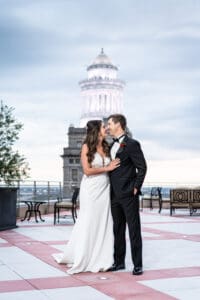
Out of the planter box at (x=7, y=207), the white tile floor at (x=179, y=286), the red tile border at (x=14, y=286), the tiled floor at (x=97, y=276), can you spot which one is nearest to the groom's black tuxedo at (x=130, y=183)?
the tiled floor at (x=97, y=276)

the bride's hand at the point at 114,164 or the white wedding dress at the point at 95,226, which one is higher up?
the bride's hand at the point at 114,164

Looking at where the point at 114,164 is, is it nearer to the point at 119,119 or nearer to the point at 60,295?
the point at 119,119

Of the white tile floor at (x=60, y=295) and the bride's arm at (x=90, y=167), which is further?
the bride's arm at (x=90, y=167)

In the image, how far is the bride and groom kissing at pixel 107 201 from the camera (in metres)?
6.80

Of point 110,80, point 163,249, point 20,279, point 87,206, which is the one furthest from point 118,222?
point 110,80

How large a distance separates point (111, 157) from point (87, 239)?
1.12 metres

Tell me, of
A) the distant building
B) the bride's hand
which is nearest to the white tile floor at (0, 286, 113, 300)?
the bride's hand

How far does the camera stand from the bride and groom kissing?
6.80m

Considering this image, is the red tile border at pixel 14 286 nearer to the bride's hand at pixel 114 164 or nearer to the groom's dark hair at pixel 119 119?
the bride's hand at pixel 114 164

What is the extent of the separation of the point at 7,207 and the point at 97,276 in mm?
6472

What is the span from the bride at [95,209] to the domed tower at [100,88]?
135 meters

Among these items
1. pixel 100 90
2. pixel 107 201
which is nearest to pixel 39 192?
pixel 107 201

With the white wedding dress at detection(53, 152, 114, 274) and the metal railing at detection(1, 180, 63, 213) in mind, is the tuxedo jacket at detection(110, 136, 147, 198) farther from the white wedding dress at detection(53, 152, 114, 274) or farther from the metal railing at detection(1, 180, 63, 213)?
Result: the metal railing at detection(1, 180, 63, 213)

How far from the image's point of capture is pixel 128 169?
6.84 m
